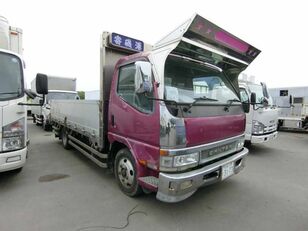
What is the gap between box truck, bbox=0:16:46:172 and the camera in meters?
3.16

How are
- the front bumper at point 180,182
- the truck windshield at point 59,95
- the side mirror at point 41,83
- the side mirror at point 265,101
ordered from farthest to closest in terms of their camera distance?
the truck windshield at point 59,95
the side mirror at point 265,101
the side mirror at point 41,83
the front bumper at point 180,182

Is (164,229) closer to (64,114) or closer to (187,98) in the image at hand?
(187,98)

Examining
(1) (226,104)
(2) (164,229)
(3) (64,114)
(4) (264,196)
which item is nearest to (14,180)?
(3) (64,114)

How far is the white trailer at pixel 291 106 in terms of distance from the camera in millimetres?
10587

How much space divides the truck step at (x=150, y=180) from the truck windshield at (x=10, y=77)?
241 cm

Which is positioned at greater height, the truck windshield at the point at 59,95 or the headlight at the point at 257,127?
the truck windshield at the point at 59,95

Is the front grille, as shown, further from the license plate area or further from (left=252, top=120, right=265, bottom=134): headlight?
(left=252, top=120, right=265, bottom=134): headlight

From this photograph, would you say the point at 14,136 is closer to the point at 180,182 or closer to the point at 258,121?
the point at 180,182

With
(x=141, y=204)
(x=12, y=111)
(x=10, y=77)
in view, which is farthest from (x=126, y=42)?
(x=141, y=204)

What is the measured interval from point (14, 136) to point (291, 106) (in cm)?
1187

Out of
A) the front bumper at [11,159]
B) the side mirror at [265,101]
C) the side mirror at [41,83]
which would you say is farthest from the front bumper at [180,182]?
the side mirror at [265,101]

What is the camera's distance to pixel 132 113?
300 cm

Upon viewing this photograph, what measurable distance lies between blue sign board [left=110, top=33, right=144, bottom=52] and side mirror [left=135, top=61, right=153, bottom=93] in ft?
4.26

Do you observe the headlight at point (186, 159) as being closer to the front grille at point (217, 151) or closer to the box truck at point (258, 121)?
the front grille at point (217, 151)
